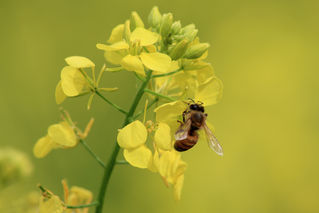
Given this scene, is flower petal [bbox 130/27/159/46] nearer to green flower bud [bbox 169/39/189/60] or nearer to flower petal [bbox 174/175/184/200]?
green flower bud [bbox 169/39/189/60]

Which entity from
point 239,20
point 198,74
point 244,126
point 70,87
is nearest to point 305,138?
point 244,126

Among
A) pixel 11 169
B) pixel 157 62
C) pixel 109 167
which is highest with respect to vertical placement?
pixel 157 62

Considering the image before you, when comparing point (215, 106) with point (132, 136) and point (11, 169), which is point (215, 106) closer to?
point (11, 169)

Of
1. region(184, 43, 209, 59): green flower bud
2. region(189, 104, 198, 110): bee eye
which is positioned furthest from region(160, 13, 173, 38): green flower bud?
region(189, 104, 198, 110): bee eye

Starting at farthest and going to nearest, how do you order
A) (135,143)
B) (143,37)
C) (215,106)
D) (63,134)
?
(215,106)
(63,134)
(143,37)
(135,143)

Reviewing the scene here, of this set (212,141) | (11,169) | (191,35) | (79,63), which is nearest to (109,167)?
(79,63)

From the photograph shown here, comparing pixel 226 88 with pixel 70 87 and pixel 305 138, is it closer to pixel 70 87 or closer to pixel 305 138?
pixel 305 138
